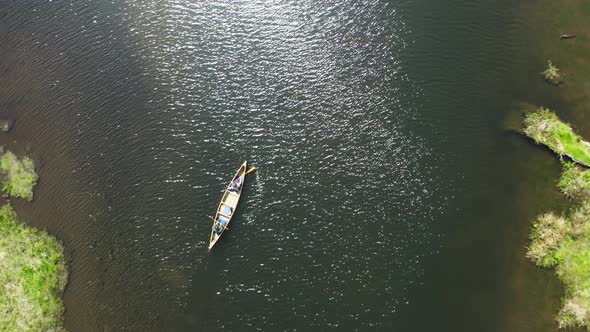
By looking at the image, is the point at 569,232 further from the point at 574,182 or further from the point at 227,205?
the point at 227,205

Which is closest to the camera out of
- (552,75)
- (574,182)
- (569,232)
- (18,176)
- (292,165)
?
(569,232)

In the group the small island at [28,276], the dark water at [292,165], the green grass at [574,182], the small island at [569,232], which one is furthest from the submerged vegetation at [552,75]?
the small island at [28,276]

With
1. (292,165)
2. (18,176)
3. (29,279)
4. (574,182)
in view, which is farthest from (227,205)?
(574,182)

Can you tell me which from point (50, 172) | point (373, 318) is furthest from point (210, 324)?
point (50, 172)

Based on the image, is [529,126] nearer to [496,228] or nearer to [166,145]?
[496,228]

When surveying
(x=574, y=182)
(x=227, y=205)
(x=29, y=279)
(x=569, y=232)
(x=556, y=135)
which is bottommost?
(x=29, y=279)

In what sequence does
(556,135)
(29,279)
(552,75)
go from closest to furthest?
(556,135) < (552,75) < (29,279)
